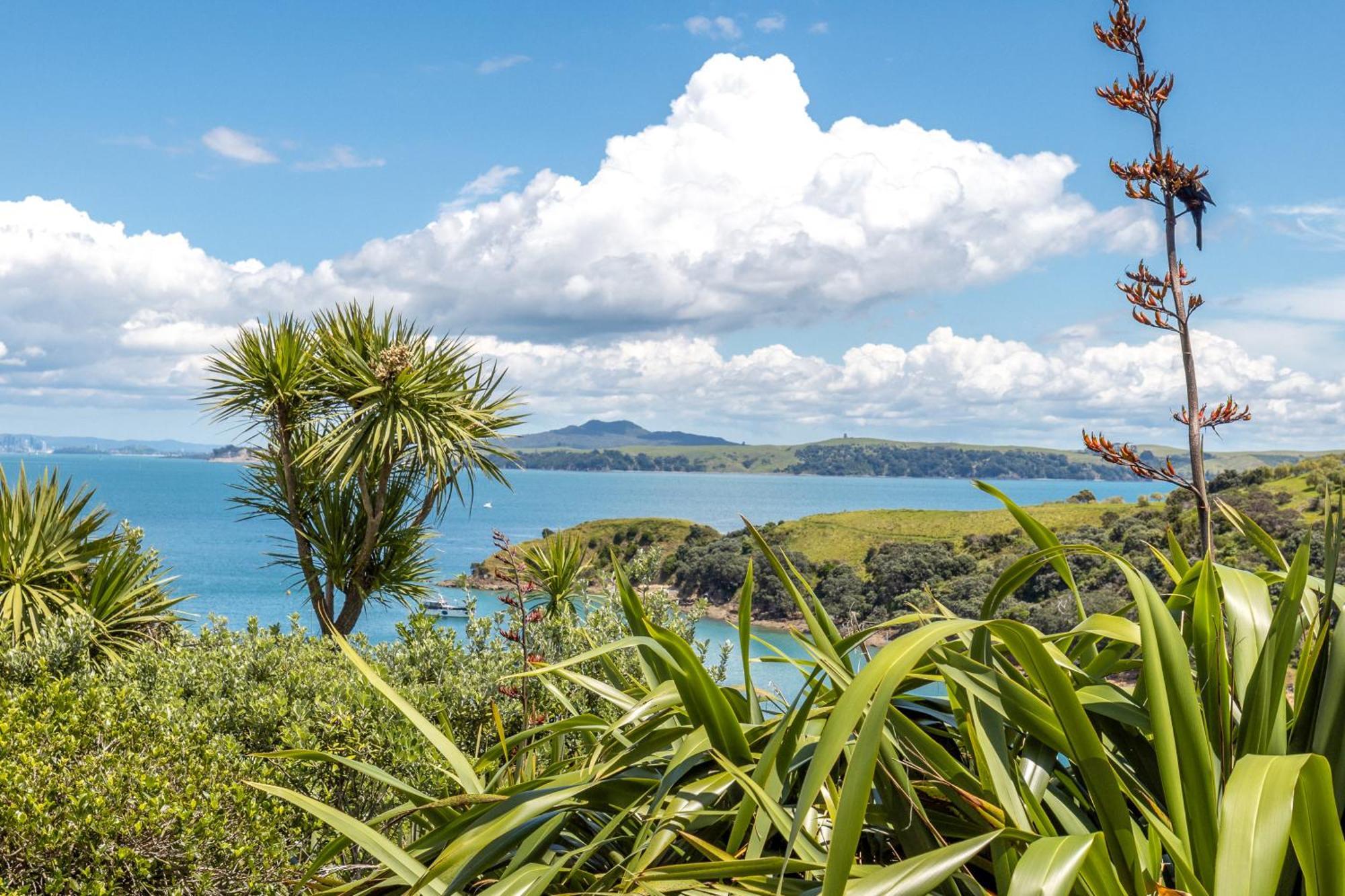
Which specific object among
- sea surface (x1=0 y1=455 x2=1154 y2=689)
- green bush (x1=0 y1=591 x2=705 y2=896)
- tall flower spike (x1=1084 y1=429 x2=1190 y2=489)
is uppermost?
tall flower spike (x1=1084 y1=429 x2=1190 y2=489)

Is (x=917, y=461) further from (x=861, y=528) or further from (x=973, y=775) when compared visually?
(x=973, y=775)

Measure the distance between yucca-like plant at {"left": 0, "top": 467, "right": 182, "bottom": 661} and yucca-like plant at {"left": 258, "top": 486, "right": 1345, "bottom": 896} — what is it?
6179 millimetres

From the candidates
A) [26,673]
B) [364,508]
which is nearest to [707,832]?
[26,673]

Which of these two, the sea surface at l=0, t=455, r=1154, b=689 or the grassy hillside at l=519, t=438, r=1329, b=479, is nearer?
the sea surface at l=0, t=455, r=1154, b=689

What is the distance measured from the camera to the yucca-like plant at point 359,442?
9.60 meters

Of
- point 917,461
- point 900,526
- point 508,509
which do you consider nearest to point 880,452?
point 917,461

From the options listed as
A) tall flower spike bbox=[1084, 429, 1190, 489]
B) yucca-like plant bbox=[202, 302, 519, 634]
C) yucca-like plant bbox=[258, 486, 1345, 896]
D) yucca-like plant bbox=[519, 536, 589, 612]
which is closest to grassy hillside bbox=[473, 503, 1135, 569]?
yucca-like plant bbox=[202, 302, 519, 634]

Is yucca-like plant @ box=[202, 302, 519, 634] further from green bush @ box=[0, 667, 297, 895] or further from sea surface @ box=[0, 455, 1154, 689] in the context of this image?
green bush @ box=[0, 667, 297, 895]

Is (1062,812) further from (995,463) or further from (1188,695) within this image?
(995,463)

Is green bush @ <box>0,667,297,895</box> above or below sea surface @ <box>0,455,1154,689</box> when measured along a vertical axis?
above

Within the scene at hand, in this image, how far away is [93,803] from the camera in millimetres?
2621

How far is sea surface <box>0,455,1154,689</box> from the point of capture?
158 feet

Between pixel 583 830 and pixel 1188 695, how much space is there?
3.37 feet

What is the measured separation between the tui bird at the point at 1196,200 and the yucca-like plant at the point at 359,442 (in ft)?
24.5
